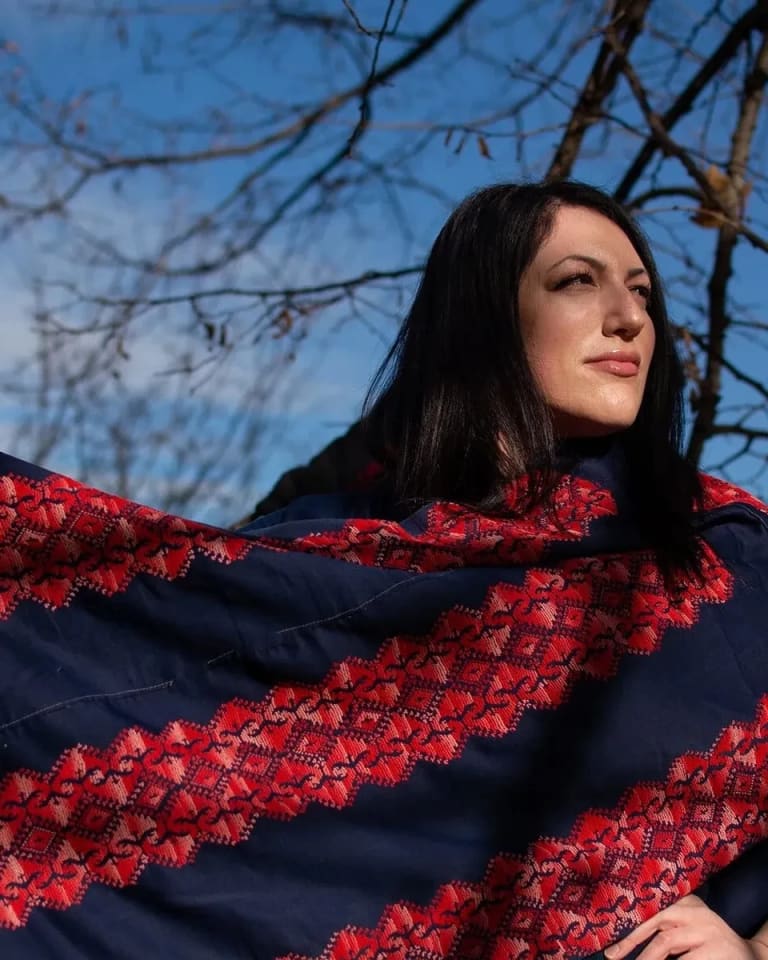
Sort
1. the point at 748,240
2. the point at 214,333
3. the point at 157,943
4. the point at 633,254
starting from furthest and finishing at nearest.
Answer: the point at 214,333 < the point at 748,240 < the point at 633,254 < the point at 157,943

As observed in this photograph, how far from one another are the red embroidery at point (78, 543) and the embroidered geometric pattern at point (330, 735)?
0.55ft

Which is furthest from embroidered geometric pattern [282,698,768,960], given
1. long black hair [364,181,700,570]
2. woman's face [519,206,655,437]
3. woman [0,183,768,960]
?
woman's face [519,206,655,437]

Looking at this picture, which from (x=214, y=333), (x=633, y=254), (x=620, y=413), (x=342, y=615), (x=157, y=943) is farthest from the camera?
(x=214, y=333)

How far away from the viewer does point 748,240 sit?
2.60 meters

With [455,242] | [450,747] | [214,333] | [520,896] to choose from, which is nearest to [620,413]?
[455,242]

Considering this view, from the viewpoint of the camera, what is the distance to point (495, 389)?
1.49 m

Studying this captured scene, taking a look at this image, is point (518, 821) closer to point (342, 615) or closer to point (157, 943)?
point (342, 615)

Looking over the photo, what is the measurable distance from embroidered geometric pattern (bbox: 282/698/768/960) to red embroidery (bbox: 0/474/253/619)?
436mm

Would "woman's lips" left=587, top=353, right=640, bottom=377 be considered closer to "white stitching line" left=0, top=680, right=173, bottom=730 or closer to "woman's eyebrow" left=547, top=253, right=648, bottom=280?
"woman's eyebrow" left=547, top=253, right=648, bottom=280

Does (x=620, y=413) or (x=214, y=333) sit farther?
(x=214, y=333)

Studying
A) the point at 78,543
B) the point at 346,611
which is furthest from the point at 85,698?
the point at 346,611

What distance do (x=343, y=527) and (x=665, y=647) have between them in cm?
40

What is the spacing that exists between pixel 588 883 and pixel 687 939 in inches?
4.5

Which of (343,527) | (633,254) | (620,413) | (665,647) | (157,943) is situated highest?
(633,254)
